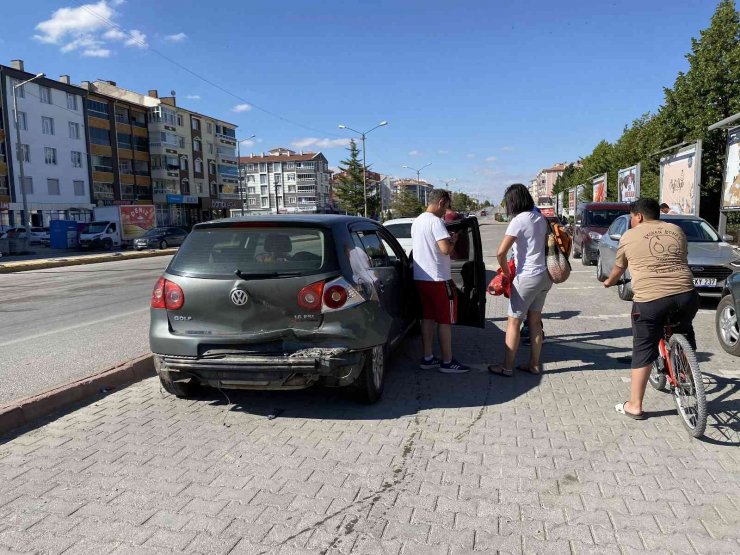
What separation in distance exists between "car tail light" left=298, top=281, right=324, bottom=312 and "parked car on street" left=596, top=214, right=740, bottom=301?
15.6ft

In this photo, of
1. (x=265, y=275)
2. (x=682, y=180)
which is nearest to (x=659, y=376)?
(x=265, y=275)

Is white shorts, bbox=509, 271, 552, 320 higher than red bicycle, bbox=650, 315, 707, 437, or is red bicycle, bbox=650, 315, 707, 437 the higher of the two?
white shorts, bbox=509, 271, 552, 320

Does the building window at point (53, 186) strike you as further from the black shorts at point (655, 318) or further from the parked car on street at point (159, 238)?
the black shorts at point (655, 318)

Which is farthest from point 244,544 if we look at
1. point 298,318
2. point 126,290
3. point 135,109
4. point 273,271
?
point 135,109

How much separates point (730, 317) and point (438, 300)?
3.36m

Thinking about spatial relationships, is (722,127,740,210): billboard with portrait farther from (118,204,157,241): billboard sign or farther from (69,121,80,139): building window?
(69,121,80,139): building window

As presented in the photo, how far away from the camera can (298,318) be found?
409 centimetres

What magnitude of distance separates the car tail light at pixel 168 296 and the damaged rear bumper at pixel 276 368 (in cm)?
40

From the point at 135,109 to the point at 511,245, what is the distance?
67541mm

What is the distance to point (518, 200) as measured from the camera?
5020mm

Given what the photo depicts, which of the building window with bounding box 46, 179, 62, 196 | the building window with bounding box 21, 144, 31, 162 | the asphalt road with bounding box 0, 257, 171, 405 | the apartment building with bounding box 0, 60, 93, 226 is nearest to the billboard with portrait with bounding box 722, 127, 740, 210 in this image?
the asphalt road with bounding box 0, 257, 171, 405

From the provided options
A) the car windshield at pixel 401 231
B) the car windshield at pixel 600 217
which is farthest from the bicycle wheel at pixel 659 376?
the car windshield at pixel 600 217

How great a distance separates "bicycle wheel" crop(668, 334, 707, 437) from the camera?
12.2ft

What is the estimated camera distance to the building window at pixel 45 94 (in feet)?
163
